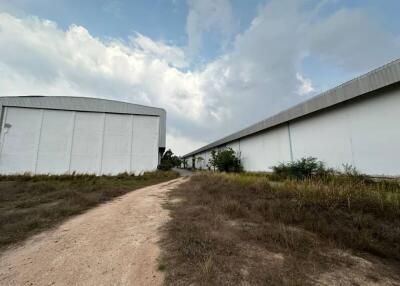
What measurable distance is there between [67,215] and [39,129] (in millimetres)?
14889

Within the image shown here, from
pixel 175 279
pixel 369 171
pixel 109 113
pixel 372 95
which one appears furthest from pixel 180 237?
pixel 109 113

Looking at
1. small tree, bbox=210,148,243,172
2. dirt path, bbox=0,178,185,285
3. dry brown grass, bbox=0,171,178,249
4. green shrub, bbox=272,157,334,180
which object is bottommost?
dirt path, bbox=0,178,185,285

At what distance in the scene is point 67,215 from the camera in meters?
5.58

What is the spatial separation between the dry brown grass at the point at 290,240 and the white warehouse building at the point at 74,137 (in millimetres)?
13146

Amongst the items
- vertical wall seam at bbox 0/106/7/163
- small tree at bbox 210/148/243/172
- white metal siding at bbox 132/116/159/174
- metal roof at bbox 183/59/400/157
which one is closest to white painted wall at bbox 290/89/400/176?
metal roof at bbox 183/59/400/157

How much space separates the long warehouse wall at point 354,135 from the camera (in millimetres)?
7062

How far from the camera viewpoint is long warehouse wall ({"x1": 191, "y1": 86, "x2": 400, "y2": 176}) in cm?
706

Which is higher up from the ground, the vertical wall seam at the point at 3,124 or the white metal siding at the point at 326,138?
the vertical wall seam at the point at 3,124

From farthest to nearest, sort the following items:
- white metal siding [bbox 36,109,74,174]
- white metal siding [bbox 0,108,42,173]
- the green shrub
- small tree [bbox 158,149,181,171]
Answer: small tree [bbox 158,149,181,171] → white metal siding [bbox 36,109,74,174] → white metal siding [bbox 0,108,42,173] → the green shrub

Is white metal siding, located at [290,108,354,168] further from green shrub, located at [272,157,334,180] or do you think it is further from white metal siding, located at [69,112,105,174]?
white metal siding, located at [69,112,105,174]

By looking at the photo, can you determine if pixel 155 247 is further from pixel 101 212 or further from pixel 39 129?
pixel 39 129

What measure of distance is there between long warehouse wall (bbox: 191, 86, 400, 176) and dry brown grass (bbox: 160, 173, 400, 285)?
8.27ft

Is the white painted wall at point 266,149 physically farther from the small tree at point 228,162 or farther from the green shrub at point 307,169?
the green shrub at point 307,169

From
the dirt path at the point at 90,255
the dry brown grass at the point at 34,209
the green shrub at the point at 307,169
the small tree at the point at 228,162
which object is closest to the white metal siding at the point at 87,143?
the dry brown grass at the point at 34,209
